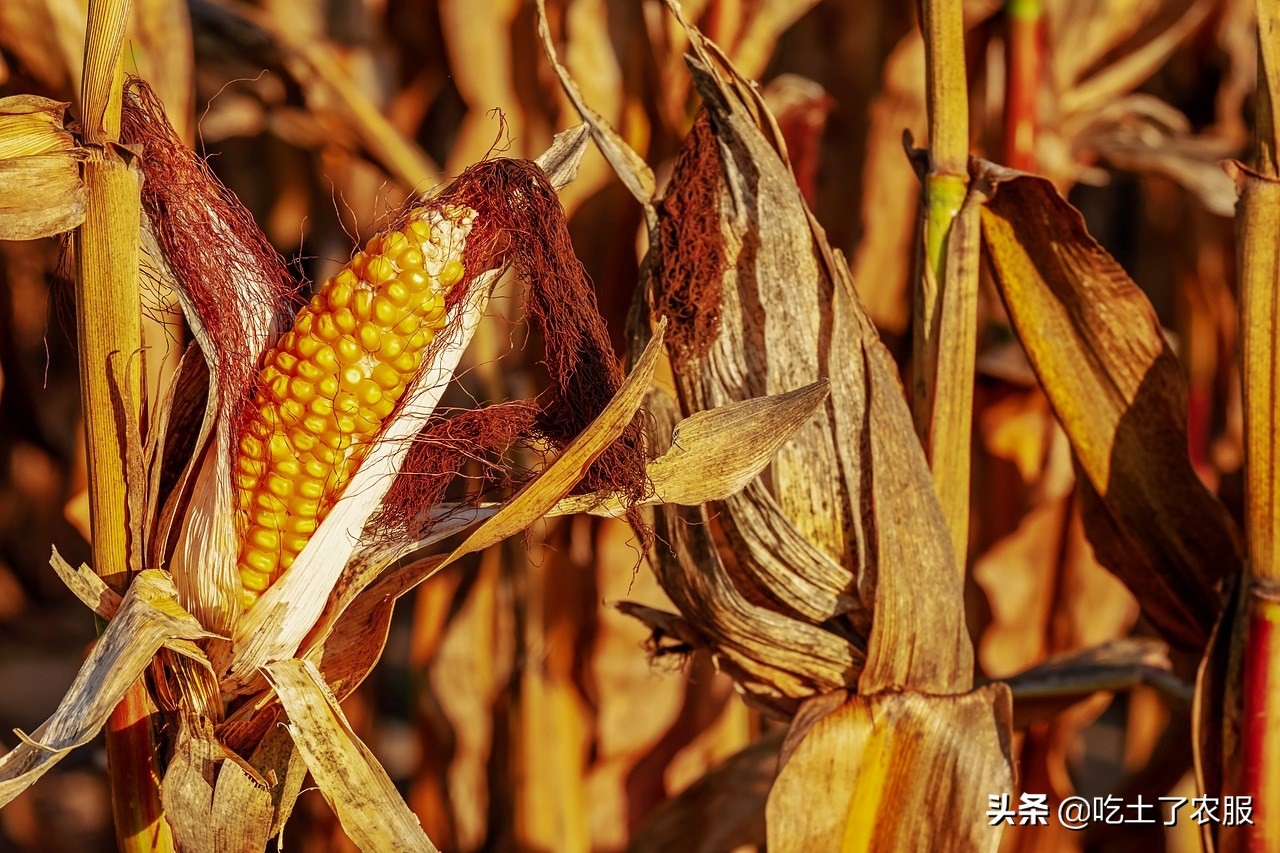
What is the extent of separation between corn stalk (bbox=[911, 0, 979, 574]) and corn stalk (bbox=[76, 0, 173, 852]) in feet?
1.75

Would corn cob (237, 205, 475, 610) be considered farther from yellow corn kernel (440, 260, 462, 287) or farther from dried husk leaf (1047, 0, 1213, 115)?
dried husk leaf (1047, 0, 1213, 115)

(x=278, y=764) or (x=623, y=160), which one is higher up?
(x=623, y=160)

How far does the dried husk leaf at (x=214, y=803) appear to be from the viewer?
2.13 feet

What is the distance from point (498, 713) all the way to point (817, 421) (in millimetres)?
874

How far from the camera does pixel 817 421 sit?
89 cm

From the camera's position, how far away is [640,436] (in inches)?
29.8

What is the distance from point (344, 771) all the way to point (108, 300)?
277 mm

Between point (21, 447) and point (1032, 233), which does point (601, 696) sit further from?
point (21, 447)

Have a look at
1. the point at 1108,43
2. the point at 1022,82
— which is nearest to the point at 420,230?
the point at 1022,82

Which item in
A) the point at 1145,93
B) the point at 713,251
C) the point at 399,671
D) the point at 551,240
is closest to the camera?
the point at 551,240

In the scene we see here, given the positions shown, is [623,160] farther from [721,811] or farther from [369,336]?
[721,811]

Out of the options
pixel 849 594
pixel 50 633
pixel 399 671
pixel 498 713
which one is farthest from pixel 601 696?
pixel 50 633

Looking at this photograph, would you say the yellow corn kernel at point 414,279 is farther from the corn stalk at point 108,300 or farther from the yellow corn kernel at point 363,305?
the corn stalk at point 108,300

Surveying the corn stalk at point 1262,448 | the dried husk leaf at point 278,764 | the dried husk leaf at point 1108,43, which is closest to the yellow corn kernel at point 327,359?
the dried husk leaf at point 278,764
